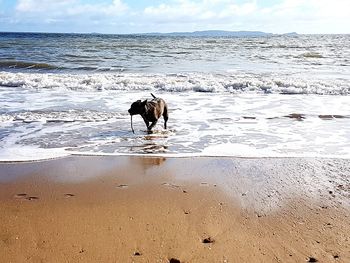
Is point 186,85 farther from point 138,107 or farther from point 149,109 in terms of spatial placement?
point 138,107

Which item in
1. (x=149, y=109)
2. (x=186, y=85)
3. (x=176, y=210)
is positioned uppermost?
(x=149, y=109)

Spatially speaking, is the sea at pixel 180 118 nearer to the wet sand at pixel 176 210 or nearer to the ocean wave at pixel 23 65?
the wet sand at pixel 176 210

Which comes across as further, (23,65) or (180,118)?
(23,65)

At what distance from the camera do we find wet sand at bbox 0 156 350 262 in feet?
12.1

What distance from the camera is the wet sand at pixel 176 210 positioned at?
3.68m

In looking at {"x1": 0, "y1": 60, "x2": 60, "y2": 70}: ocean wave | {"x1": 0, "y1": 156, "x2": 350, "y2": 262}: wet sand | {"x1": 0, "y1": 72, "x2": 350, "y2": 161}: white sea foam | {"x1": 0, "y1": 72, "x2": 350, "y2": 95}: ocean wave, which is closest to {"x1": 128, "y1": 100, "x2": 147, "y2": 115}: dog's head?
{"x1": 0, "y1": 72, "x2": 350, "y2": 161}: white sea foam

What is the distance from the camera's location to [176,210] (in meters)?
4.54

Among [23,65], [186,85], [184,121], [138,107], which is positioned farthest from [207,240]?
[23,65]

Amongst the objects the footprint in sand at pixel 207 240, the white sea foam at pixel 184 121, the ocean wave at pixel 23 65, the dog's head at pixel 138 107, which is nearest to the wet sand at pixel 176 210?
the footprint in sand at pixel 207 240

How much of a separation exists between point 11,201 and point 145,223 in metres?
1.71

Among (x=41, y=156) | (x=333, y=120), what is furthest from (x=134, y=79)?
(x=41, y=156)

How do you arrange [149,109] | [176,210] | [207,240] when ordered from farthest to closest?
1. [149,109]
2. [176,210]
3. [207,240]

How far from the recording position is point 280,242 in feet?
12.6

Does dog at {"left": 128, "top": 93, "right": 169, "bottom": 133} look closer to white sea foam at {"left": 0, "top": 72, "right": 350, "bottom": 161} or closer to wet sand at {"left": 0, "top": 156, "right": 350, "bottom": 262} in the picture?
white sea foam at {"left": 0, "top": 72, "right": 350, "bottom": 161}
